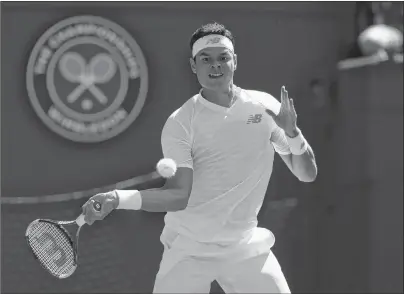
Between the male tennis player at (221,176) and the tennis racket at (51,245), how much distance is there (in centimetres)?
47

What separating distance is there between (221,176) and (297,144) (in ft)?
1.33

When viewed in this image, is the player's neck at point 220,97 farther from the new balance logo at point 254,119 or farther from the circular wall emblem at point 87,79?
the circular wall emblem at point 87,79

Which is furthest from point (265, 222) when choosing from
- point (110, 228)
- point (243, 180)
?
point (243, 180)

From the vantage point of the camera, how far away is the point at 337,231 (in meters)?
7.86

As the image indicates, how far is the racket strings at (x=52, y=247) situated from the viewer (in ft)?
15.8

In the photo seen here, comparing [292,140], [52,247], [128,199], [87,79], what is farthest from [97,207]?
[87,79]

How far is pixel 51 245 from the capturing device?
4852 millimetres

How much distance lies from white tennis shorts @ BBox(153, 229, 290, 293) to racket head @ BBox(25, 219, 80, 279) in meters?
0.47

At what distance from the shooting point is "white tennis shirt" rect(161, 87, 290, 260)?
474cm

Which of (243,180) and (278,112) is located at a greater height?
(278,112)

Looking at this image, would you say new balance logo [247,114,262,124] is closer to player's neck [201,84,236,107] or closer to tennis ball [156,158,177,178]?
player's neck [201,84,236,107]

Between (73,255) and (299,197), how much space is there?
337cm

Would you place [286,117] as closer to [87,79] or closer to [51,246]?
[51,246]

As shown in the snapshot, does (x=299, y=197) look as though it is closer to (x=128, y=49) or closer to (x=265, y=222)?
(x=265, y=222)
